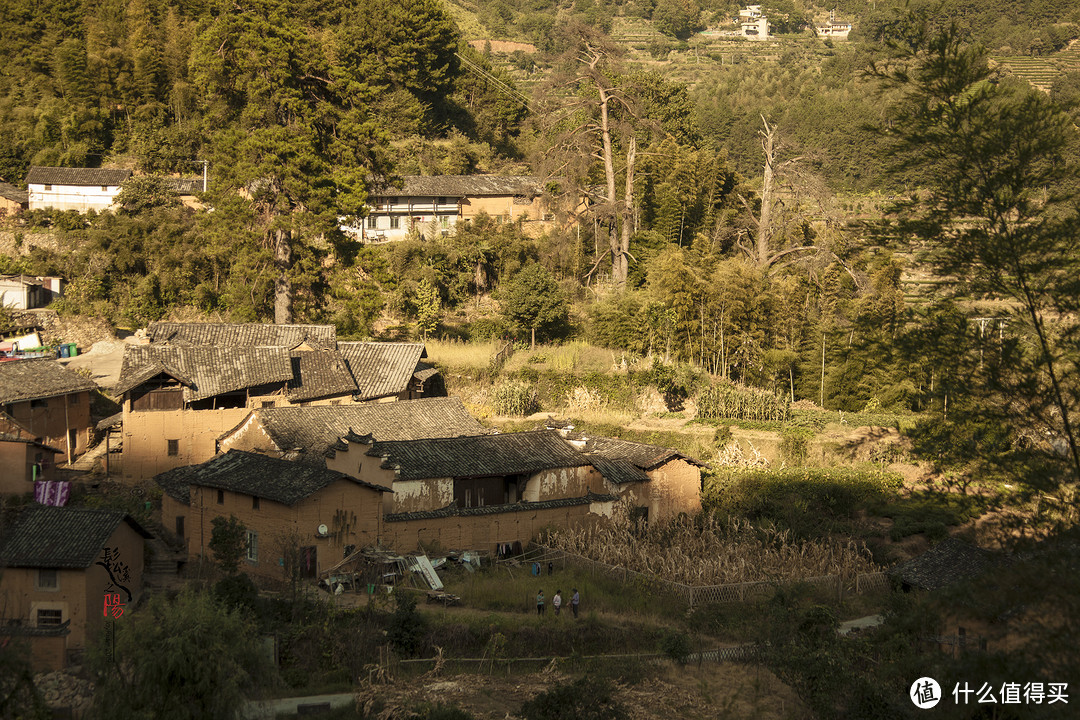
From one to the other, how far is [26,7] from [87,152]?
8.30 meters

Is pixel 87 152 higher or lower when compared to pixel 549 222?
higher

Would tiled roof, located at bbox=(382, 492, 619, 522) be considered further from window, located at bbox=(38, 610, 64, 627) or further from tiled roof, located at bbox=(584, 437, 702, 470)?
window, located at bbox=(38, 610, 64, 627)

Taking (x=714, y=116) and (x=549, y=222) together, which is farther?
(x=714, y=116)

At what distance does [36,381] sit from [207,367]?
391 centimetres

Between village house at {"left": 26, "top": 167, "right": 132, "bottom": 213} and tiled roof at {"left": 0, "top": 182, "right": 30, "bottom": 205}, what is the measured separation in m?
0.23

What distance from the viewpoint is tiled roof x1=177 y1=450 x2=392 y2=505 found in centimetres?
1773

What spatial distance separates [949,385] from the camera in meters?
9.33

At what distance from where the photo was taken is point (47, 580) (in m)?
15.7

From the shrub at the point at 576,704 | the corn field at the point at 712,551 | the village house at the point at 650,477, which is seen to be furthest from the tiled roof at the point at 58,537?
the village house at the point at 650,477

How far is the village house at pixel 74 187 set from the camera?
3628cm

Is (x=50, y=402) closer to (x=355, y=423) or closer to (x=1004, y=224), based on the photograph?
(x=355, y=423)

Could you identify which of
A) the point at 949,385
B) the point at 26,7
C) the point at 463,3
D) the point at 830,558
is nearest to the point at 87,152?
the point at 26,7

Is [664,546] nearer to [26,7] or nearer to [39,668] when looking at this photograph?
[39,668]

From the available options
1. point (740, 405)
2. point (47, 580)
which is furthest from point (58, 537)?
point (740, 405)
